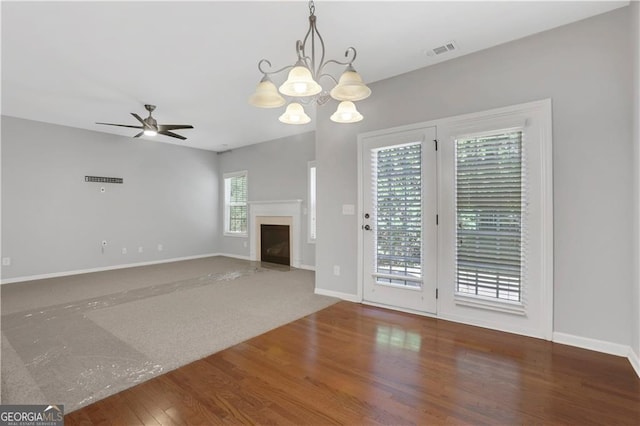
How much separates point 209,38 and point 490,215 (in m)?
3.16

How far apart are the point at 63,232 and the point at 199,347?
477cm

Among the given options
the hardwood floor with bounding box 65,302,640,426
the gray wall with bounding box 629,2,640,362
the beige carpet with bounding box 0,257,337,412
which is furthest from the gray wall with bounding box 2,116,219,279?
the gray wall with bounding box 629,2,640,362

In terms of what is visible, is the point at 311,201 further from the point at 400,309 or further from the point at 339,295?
the point at 400,309

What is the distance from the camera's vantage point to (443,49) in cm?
293

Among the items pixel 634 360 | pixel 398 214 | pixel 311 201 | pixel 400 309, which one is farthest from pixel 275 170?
pixel 634 360

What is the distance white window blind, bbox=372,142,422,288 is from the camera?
3324mm

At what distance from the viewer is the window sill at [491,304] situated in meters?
2.76

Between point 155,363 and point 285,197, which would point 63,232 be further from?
point 155,363

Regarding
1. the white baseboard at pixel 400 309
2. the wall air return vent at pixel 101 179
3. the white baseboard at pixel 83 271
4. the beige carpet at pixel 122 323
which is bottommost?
the beige carpet at pixel 122 323

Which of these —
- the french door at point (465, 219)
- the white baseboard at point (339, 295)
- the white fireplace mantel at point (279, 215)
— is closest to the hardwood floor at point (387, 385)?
the french door at point (465, 219)

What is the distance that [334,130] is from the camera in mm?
3979

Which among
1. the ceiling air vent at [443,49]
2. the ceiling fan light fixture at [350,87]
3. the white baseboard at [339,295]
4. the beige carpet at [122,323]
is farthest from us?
the white baseboard at [339,295]

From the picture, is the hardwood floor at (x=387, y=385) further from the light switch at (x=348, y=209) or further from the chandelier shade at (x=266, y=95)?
the chandelier shade at (x=266, y=95)

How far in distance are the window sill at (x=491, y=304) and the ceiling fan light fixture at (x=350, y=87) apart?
7.50 ft
